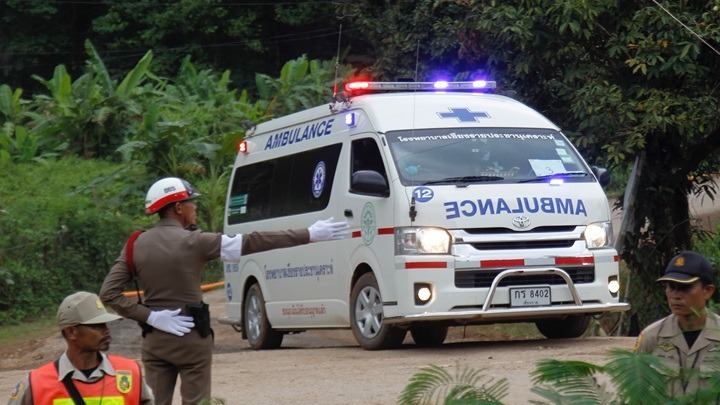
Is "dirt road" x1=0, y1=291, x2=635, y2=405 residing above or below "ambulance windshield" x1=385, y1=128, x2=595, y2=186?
below

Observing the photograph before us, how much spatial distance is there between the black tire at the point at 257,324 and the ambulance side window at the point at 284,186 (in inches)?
35.3

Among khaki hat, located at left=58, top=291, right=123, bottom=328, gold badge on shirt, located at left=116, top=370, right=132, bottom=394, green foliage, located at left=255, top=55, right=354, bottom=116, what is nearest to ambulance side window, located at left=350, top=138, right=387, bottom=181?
khaki hat, located at left=58, top=291, right=123, bottom=328

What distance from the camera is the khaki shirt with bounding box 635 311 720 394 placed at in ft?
13.4

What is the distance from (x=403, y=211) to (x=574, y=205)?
5.25 feet

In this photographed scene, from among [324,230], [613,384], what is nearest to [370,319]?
[324,230]

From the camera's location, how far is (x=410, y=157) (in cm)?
1122

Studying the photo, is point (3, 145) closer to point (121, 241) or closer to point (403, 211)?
point (121, 241)

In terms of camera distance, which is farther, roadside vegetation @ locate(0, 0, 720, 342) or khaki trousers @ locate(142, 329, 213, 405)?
roadside vegetation @ locate(0, 0, 720, 342)

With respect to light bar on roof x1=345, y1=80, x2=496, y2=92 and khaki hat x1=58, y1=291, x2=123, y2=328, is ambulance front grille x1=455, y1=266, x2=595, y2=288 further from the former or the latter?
khaki hat x1=58, y1=291, x2=123, y2=328

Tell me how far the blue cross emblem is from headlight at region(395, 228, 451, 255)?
4.97 feet

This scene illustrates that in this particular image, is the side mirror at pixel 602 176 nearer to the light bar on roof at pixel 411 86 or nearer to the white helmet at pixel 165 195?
the light bar on roof at pixel 411 86

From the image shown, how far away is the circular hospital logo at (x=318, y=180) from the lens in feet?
40.6

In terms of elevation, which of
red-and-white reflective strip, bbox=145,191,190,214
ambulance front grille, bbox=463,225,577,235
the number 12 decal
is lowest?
Result: ambulance front grille, bbox=463,225,577,235

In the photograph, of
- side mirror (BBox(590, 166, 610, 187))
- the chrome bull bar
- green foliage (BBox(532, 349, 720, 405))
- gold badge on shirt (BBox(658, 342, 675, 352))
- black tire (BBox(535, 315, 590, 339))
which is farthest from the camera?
black tire (BBox(535, 315, 590, 339))
